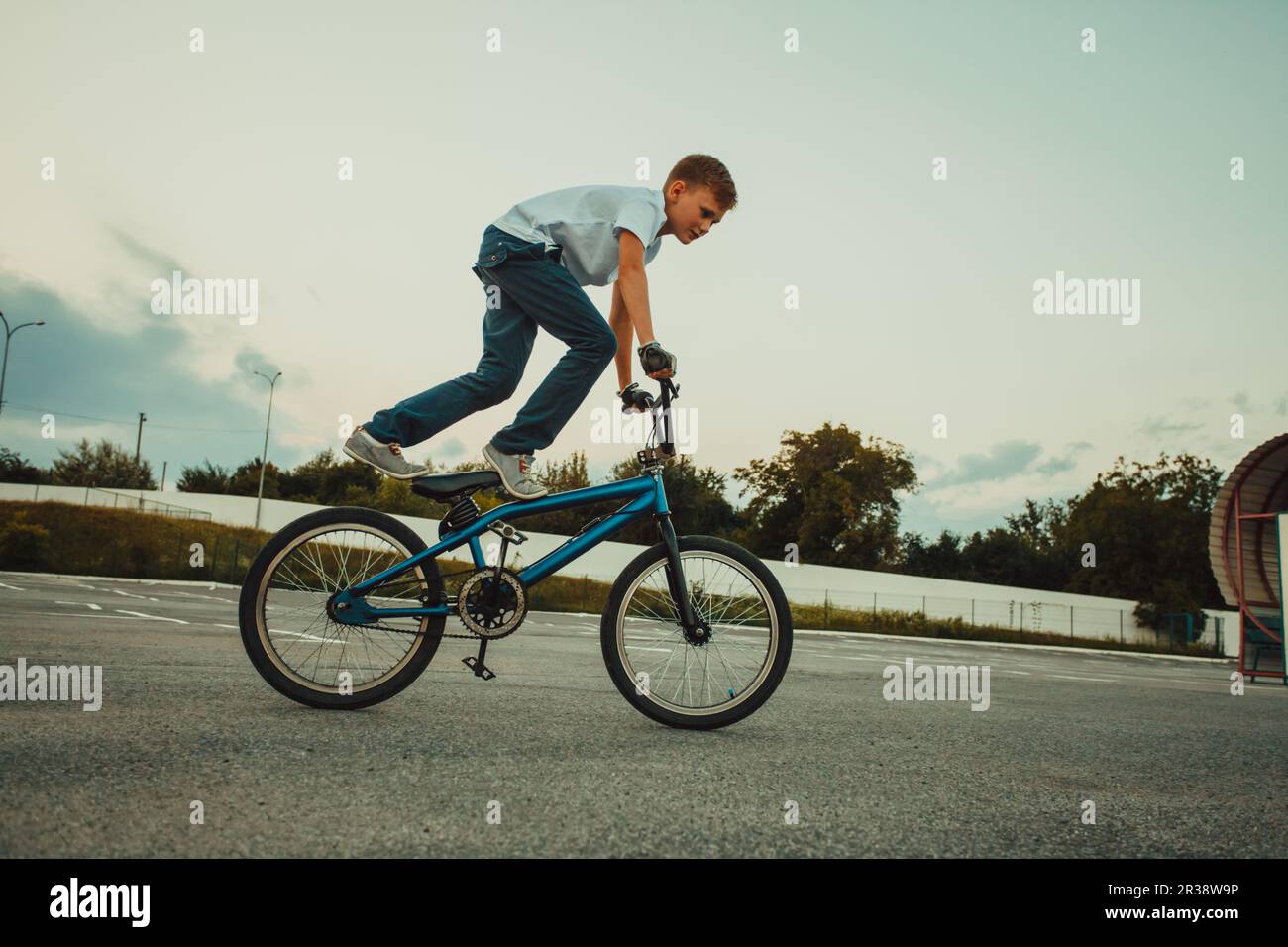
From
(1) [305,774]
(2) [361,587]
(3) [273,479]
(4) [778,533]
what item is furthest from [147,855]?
(3) [273,479]

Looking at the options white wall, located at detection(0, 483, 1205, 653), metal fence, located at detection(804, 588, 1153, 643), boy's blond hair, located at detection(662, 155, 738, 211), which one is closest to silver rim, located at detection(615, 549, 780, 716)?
boy's blond hair, located at detection(662, 155, 738, 211)

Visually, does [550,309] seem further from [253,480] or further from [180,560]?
[253,480]

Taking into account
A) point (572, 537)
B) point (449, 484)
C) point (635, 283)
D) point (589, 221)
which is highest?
point (589, 221)

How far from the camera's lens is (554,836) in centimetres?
169

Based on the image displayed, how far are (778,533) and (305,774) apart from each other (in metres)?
56.2

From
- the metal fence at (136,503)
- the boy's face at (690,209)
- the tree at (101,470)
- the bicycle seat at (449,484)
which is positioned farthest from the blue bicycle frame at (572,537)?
the tree at (101,470)

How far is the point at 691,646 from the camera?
3.28m

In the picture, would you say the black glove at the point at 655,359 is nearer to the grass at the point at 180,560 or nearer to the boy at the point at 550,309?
the boy at the point at 550,309

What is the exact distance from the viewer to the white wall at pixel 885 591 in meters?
41.9

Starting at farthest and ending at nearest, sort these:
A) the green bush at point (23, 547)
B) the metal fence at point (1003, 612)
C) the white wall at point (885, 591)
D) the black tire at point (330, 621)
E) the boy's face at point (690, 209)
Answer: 1. the white wall at point (885, 591)
2. the metal fence at point (1003, 612)
3. the green bush at point (23, 547)
4. the boy's face at point (690, 209)
5. the black tire at point (330, 621)

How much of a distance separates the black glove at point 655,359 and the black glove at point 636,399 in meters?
0.18

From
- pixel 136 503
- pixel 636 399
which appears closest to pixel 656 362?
pixel 636 399

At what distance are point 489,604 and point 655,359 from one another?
1097 millimetres
